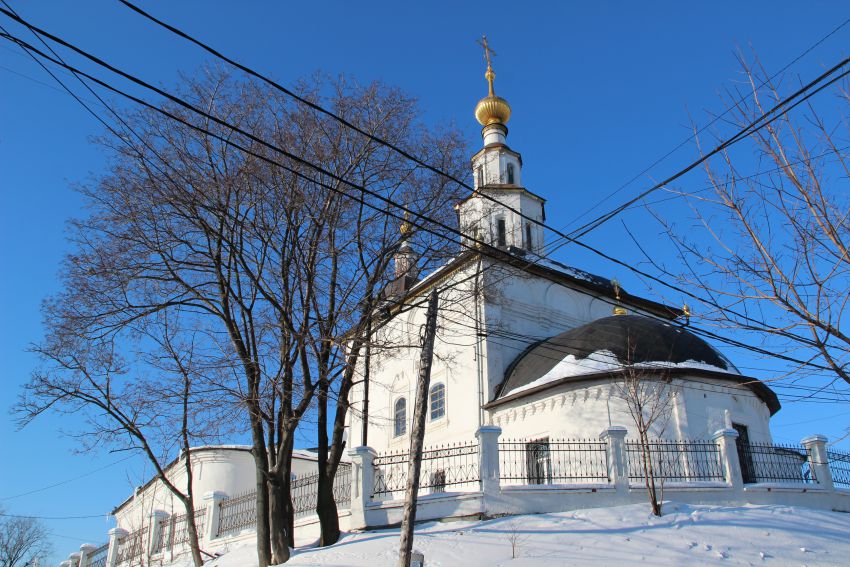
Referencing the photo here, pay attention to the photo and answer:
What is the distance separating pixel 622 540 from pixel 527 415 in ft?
24.5

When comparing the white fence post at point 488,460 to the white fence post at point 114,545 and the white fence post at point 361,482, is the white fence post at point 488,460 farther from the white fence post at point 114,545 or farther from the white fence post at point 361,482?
the white fence post at point 114,545

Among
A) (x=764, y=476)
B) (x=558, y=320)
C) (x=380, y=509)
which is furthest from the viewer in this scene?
(x=558, y=320)

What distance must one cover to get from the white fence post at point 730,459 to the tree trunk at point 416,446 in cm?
700

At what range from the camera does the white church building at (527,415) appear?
13.7 metres

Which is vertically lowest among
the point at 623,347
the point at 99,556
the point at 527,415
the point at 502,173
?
the point at 99,556

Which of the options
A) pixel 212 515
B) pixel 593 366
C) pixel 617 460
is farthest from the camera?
pixel 593 366

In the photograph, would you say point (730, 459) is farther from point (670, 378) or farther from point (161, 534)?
point (161, 534)

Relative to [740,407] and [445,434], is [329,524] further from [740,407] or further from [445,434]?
[740,407]

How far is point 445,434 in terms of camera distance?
71.1 feet

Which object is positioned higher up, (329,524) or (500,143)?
(500,143)

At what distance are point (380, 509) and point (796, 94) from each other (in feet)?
32.1

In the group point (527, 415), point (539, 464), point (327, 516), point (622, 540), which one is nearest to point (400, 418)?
point (527, 415)

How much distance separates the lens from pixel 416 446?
35.6 ft

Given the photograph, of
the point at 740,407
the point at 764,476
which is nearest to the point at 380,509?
the point at 764,476
